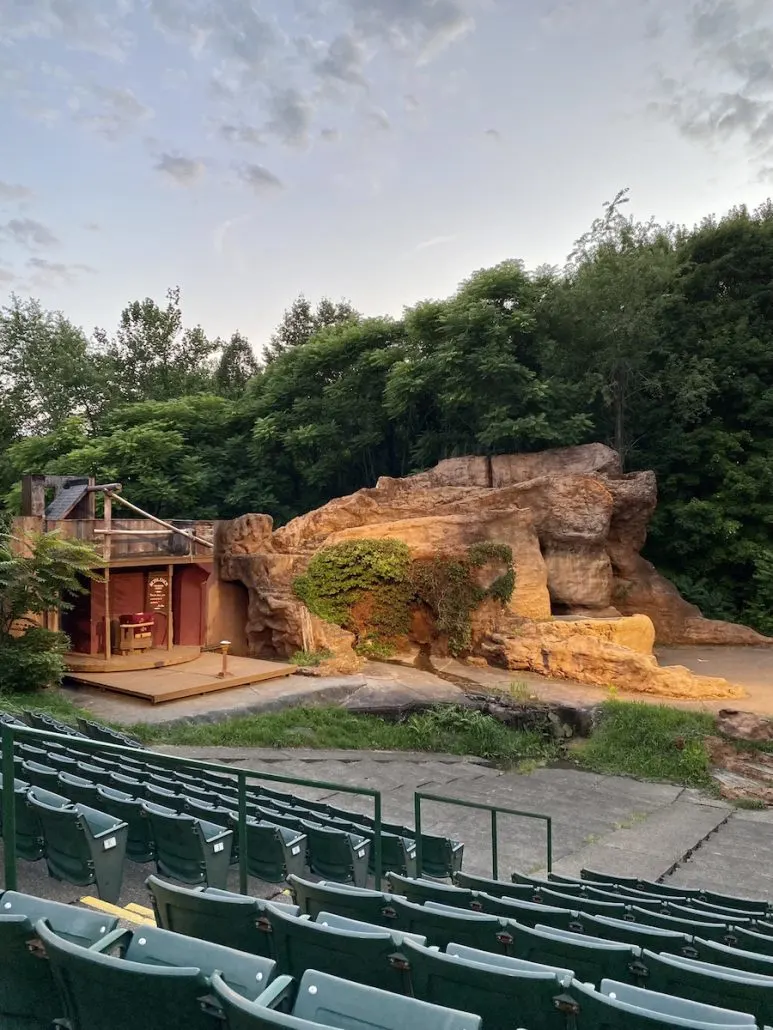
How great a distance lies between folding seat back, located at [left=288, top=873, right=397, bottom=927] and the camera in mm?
4016

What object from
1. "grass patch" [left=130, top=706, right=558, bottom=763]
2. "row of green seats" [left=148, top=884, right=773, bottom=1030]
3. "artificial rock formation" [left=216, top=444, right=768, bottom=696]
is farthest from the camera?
"artificial rock formation" [left=216, top=444, right=768, bottom=696]

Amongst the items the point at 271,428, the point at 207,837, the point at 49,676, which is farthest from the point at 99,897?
the point at 271,428

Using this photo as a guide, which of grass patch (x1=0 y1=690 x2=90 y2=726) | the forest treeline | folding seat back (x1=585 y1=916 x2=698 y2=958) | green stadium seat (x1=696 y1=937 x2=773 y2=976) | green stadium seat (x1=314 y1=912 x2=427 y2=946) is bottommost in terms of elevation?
grass patch (x1=0 y1=690 x2=90 y2=726)

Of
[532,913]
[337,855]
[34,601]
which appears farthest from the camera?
[34,601]

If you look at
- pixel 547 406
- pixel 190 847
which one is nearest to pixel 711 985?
pixel 190 847

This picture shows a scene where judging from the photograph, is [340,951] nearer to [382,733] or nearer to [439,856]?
[439,856]

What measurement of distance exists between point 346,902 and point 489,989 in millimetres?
1480

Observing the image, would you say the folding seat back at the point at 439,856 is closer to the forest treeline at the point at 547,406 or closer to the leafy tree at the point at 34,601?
the leafy tree at the point at 34,601

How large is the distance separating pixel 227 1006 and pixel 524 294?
30619mm

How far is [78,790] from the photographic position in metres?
6.26

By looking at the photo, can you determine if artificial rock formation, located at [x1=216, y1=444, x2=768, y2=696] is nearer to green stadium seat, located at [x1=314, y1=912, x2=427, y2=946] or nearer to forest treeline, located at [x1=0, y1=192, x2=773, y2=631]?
forest treeline, located at [x1=0, y1=192, x2=773, y2=631]

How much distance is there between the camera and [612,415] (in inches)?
1272

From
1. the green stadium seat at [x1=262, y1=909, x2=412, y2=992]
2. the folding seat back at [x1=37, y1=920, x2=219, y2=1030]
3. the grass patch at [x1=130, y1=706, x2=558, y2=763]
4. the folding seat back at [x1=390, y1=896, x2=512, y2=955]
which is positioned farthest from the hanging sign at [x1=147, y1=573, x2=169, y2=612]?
the folding seat back at [x1=37, y1=920, x2=219, y2=1030]

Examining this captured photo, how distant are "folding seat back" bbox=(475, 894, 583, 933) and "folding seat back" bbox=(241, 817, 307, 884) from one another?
6.53 feet
